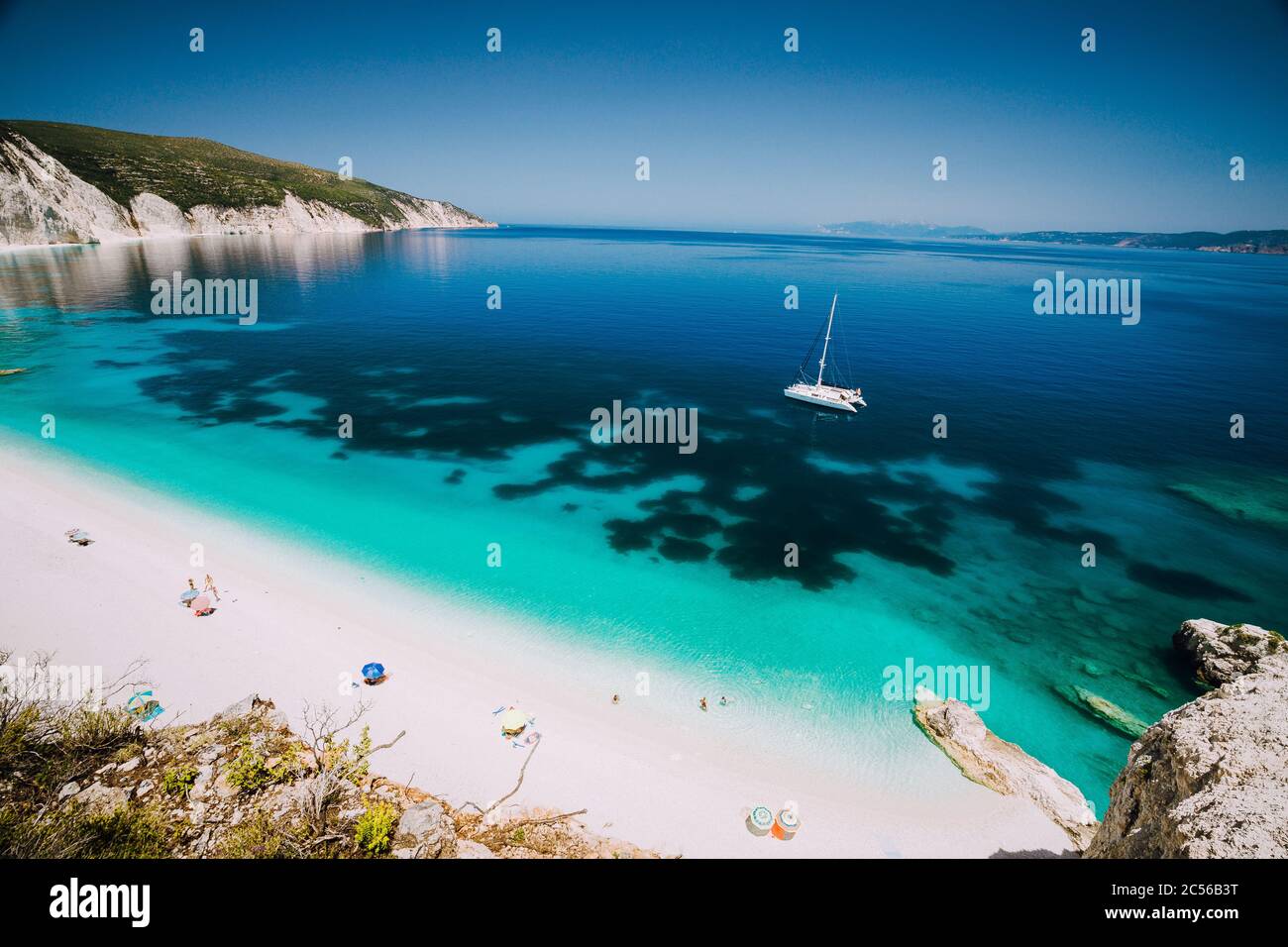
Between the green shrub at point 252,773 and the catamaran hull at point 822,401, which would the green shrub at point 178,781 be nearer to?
the green shrub at point 252,773

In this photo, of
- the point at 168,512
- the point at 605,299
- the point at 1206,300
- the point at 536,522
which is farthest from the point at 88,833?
the point at 1206,300

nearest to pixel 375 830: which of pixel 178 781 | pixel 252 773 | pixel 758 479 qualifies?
pixel 252 773

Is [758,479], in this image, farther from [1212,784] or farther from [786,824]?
[1212,784]

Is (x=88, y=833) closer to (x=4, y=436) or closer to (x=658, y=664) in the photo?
(x=658, y=664)

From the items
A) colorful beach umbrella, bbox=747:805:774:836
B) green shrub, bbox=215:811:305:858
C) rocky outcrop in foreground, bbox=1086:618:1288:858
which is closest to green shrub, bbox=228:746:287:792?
green shrub, bbox=215:811:305:858

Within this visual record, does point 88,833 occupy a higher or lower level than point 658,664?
higher

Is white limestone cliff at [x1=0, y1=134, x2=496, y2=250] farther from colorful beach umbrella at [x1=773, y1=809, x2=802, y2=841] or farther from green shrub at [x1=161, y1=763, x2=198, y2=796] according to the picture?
colorful beach umbrella at [x1=773, y1=809, x2=802, y2=841]

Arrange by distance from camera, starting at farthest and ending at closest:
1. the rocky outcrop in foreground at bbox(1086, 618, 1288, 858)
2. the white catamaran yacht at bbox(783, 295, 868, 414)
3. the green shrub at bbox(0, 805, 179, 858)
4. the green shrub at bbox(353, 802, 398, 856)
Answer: the white catamaran yacht at bbox(783, 295, 868, 414) → the green shrub at bbox(353, 802, 398, 856) → the green shrub at bbox(0, 805, 179, 858) → the rocky outcrop in foreground at bbox(1086, 618, 1288, 858)
